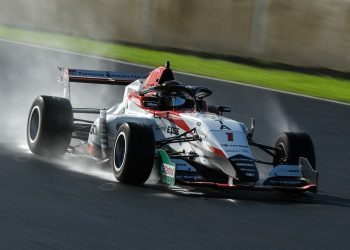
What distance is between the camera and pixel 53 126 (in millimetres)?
11422

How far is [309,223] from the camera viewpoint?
370 inches

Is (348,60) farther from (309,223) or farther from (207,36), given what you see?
(309,223)

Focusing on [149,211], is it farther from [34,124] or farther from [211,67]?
[211,67]

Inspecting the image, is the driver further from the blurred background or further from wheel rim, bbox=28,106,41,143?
the blurred background

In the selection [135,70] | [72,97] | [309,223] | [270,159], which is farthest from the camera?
[135,70]

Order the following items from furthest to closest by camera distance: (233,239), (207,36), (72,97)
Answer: (207,36) → (72,97) → (233,239)

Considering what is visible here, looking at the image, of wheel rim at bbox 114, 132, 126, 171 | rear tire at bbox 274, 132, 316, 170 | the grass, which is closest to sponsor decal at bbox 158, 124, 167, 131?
wheel rim at bbox 114, 132, 126, 171

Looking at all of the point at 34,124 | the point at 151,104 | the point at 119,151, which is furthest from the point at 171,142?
the point at 34,124

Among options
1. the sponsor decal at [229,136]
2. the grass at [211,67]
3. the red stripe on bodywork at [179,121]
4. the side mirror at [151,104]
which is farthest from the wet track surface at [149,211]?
the grass at [211,67]

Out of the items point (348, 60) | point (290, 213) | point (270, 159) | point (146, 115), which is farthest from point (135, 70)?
point (290, 213)

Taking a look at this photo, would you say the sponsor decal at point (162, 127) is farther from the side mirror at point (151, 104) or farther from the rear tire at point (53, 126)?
the rear tire at point (53, 126)

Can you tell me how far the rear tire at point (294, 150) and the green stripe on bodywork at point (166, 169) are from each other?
1.39 m

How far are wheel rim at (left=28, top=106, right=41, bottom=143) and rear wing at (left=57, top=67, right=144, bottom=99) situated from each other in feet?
2.59

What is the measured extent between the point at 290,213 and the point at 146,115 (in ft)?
7.18
